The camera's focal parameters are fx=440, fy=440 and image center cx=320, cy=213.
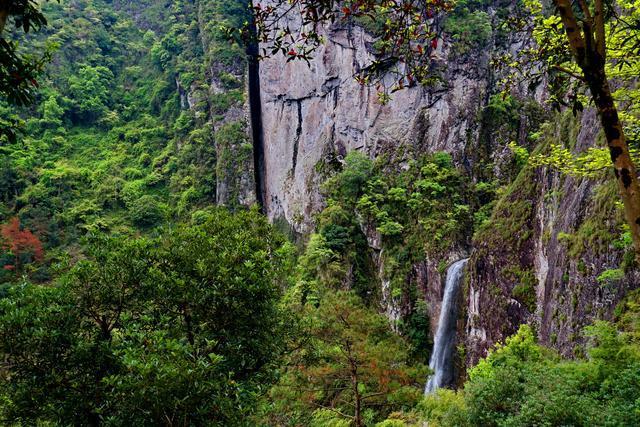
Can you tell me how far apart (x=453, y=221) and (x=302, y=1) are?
68.4 ft

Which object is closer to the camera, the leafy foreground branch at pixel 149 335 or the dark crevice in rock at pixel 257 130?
the leafy foreground branch at pixel 149 335

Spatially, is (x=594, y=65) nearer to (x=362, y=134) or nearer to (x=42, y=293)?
(x=42, y=293)

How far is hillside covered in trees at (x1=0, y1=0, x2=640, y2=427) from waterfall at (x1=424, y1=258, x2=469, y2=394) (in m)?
0.12

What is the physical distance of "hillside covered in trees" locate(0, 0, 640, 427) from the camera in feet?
17.6

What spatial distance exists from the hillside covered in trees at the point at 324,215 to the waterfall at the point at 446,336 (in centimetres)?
12

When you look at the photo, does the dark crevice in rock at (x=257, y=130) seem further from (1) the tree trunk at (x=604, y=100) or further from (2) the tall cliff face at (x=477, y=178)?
(1) the tree trunk at (x=604, y=100)

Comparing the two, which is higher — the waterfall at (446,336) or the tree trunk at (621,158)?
the tree trunk at (621,158)

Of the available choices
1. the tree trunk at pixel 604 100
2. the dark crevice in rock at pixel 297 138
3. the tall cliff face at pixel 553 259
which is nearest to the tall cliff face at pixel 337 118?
the dark crevice in rock at pixel 297 138

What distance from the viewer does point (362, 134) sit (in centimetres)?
2928

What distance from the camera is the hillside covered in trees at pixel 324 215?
17.6 feet

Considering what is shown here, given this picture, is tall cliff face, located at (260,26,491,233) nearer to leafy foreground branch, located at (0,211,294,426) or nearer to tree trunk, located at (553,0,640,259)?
leafy foreground branch, located at (0,211,294,426)

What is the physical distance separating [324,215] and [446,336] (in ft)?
33.9

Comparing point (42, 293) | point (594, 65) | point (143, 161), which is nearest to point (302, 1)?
point (594, 65)

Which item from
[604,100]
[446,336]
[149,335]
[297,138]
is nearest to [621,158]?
[604,100]
